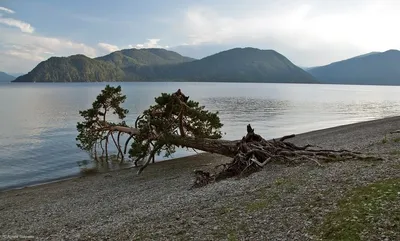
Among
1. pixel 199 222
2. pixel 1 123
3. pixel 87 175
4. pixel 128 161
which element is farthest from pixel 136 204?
pixel 1 123

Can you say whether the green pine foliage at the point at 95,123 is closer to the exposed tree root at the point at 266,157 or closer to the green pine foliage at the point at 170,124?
the green pine foliage at the point at 170,124

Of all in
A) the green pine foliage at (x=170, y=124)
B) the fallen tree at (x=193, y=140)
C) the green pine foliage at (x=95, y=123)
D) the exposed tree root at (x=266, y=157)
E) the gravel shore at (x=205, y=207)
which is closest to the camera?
the gravel shore at (x=205, y=207)

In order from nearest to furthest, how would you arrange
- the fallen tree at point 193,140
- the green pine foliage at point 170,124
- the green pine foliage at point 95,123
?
the fallen tree at point 193,140, the green pine foliage at point 170,124, the green pine foliage at point 95,123

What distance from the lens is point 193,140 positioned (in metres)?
26.1

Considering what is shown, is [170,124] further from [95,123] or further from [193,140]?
[95,123]

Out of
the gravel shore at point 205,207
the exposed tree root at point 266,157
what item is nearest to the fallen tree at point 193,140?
the exposed tree root at point 266,157

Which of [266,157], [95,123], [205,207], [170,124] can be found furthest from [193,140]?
[205,207]

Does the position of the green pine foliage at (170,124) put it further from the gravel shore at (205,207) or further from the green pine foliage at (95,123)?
the gravel shore at (205,207)

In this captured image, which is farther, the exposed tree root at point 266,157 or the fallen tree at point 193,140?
the fallen tree at point 193,140

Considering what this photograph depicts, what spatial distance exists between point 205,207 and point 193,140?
45.6 feet

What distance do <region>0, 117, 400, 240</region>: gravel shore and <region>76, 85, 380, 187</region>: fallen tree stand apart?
4.50 feet

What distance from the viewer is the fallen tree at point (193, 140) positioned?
18.3 m

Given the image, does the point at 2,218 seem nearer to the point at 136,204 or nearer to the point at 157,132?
the point at 136,204

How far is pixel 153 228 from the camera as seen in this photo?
10.9 meters
